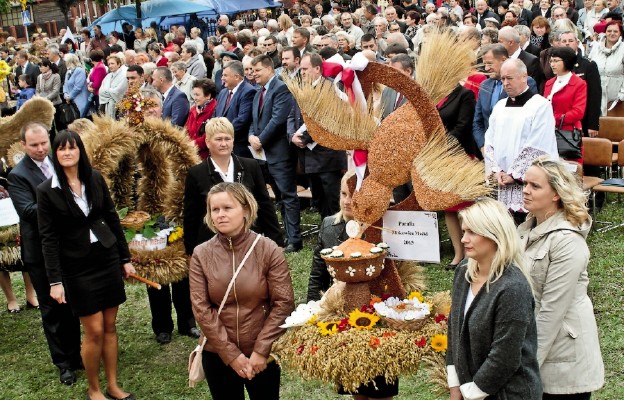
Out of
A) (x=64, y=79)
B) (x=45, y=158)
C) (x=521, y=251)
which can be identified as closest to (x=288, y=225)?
(x=45, y=158)

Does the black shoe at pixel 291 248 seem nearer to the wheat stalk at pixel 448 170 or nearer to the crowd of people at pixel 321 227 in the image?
the crowd of people at pixel 321 227

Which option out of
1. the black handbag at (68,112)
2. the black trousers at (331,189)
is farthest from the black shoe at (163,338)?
the black handbag at (68,112)

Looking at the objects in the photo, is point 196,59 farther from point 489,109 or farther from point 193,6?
point 193,6

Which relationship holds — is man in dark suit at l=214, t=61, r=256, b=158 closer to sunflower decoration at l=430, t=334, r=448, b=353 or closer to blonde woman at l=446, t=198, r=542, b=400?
sunflower decoration at l=430, t=334, r=448, b=353

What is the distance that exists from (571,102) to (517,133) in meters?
1.80

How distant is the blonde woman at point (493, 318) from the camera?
10.2ft

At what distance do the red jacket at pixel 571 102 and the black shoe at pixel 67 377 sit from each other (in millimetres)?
4865

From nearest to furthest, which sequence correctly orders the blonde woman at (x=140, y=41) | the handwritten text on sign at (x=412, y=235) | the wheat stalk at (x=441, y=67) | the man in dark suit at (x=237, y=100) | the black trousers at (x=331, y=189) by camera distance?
1. the handwritten text on sign at (x=412, y=235)
2. the wheat stalk at (x=441, y=67)
3. the black trousers at (x=331, y=189)
4. the man in dark suit at (x=237, y=100)
5. the blonde woman at (x=140, y=41)

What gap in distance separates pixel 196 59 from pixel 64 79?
432cm

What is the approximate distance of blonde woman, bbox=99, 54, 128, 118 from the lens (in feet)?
43.3

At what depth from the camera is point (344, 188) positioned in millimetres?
4121

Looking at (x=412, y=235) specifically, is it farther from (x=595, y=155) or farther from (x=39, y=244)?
(x=595, y=155)

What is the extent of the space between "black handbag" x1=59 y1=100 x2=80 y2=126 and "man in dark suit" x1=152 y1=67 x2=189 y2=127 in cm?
581

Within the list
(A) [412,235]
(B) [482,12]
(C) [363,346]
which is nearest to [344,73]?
(A) [412,235]
